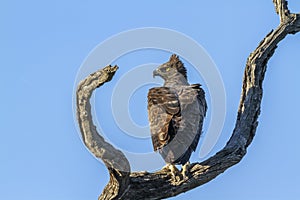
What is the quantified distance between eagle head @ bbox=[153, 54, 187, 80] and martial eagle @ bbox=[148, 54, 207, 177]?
134 centimetres

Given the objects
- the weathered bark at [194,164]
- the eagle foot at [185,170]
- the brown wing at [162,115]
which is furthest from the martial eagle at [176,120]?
the weathered bark at [194,164]

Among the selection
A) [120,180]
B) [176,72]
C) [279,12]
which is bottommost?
[120,180]

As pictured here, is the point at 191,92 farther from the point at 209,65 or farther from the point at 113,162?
the point at 113,162

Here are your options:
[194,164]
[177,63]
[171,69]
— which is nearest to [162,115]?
[194,164]

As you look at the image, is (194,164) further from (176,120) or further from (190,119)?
(190,119)

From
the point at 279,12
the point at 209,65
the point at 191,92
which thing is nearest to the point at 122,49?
the point at 209,65

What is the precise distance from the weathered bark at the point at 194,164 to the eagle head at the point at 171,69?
9.63 ft

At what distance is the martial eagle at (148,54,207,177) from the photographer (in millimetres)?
11305

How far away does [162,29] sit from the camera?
37.9ft

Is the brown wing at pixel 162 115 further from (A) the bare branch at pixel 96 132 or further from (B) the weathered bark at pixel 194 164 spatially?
(A) the bare branch at pixel 96 132

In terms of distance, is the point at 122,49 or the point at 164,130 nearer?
the point at 122,49

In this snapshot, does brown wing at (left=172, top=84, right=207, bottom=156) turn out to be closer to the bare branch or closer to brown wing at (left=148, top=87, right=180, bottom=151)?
brown wing at (left=148, top=87, right=180, bottom=151)

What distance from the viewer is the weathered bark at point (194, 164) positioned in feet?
28.6

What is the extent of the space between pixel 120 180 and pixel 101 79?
1.47m
